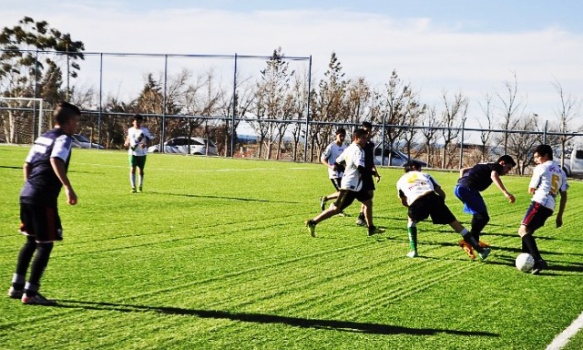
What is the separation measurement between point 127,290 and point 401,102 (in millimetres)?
44298

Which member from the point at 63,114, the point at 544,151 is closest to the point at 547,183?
the point at 544,151

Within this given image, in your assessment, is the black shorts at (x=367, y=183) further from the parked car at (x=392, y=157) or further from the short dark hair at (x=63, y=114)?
the parked car at (x=392, y=157)

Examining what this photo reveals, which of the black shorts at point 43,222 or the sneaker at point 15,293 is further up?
the black shorts at point 43,222

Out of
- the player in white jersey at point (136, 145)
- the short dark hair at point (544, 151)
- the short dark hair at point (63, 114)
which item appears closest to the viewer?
the short dark hair at point (63, 114)

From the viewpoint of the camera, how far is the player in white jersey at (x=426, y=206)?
924 cm

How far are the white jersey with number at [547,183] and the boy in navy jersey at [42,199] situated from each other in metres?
5.81

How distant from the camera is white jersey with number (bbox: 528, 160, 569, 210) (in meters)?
8.94

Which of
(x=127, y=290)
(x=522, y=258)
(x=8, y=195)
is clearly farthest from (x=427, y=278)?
(x=8, y=195)

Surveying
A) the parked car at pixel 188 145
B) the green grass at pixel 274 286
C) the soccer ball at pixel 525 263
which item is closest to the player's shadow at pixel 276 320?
the green grass at pixel 274 286

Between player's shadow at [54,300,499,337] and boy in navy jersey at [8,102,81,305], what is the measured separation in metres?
0.36

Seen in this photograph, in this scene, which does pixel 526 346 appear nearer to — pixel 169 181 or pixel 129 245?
pixel 129 245

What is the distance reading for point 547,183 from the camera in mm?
8961

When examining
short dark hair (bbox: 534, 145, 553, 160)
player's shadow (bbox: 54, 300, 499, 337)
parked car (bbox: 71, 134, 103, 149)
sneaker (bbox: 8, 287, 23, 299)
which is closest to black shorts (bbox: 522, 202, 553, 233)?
short dark hair (bbox: 534, 145, 553, 160)

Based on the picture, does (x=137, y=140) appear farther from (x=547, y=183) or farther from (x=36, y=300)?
(x=36, y=300)
